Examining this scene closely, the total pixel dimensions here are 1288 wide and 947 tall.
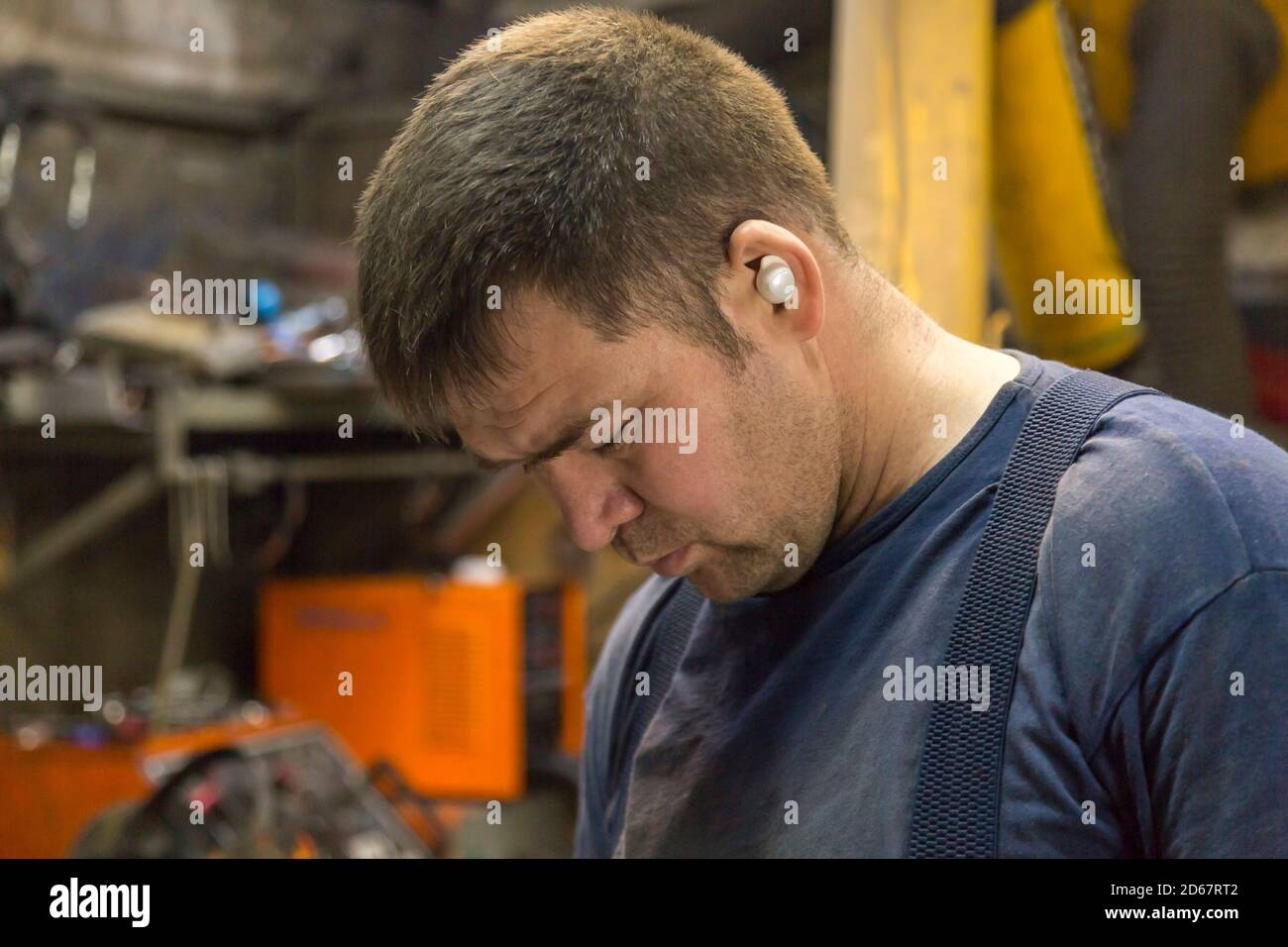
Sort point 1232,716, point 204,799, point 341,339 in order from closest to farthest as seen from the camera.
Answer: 1. point 1232,716
2. point 204,799
3. point 341,339

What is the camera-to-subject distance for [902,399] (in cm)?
79

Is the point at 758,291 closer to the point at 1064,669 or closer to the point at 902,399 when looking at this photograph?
the point at 902,399

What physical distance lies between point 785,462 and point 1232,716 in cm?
29

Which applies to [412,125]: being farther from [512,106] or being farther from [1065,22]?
[1065,22]

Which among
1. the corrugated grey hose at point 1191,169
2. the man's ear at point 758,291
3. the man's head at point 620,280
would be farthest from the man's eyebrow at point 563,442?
the corrugated grey hose at point 1191,169

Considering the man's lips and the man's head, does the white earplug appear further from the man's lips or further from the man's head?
the man's lips

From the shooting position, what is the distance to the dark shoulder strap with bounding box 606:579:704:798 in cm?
91

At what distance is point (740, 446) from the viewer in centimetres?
78

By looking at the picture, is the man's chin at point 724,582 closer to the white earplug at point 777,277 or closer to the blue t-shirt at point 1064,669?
the blue t-shirt at point 1064,669

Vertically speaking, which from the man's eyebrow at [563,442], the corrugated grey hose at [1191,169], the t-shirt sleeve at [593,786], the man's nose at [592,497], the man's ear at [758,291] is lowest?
the t-shirt sleeve at [593,786]

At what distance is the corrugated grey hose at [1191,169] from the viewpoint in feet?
5.00

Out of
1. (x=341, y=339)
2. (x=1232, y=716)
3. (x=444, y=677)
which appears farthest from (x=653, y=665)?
(x=444, y=677)

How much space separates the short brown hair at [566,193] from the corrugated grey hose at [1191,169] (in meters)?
0.92
